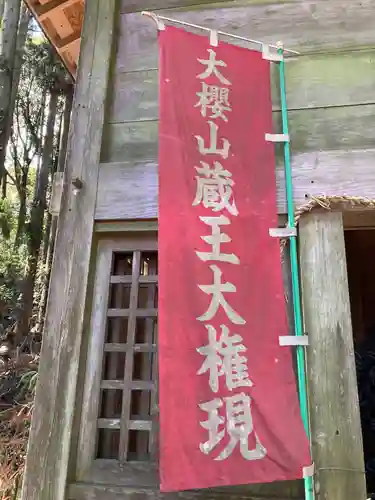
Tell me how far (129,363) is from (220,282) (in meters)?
0.81

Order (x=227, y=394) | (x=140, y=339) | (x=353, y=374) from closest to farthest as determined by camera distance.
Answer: (x=227, y=394) < (x=353, y=374) < (x=140, y=339)

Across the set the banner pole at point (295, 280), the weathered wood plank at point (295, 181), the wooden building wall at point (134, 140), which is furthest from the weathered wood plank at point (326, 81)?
the weathered wood plank at point (295, 181)

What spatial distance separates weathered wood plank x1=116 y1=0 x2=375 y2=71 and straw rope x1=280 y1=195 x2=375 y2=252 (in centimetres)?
115

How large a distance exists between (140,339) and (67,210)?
97 centimetres

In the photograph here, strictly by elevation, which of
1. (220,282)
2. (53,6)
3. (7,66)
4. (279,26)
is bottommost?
(220,282)

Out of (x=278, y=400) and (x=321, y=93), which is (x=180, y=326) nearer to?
(x=278, y=400)

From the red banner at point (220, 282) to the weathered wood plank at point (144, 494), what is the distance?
335mm

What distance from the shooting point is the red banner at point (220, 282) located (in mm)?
2109

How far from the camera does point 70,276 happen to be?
Answer: 2.85 meters

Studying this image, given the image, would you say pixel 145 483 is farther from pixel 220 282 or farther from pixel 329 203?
pixel 329 203

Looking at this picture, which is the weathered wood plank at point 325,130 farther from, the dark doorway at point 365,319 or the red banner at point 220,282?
the dark doorway at point 365,319

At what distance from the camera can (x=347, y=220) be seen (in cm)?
284

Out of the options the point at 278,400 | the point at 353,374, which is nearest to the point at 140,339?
the point at 278,400

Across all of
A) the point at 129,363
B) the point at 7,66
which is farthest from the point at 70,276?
the point at 7,66
